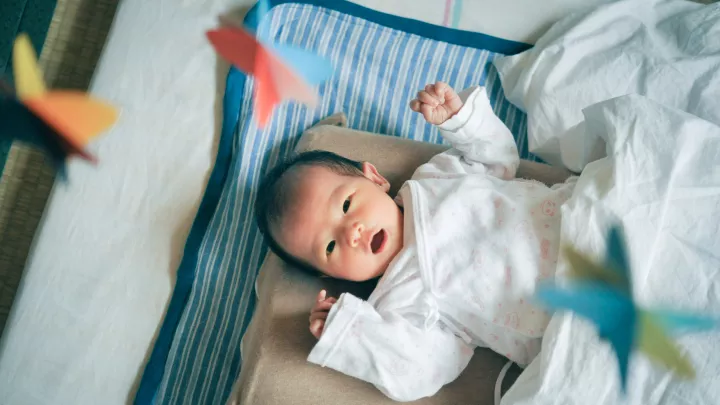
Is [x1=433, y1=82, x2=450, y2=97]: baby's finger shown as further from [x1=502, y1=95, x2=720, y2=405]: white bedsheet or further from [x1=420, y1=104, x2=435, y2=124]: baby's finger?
[x1=502, y1=95, x2=720, y2=405]: white bedsheet

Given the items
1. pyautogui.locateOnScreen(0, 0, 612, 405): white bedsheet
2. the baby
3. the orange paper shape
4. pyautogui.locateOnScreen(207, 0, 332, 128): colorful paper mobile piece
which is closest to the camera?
the orange paper shape

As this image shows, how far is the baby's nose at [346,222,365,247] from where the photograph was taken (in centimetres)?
88

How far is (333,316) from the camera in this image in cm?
87

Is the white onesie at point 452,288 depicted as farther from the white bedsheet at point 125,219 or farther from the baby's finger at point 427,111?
the white bedsheet at point 125,219

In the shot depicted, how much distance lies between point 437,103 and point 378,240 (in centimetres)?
26

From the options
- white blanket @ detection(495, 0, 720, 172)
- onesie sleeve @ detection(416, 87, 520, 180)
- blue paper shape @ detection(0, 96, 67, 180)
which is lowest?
blue paper shape @ detection(0, 96, 67, 180)

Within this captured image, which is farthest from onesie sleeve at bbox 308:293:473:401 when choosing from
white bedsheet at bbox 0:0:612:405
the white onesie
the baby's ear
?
white bedsheet at bbox 0:0:612:405

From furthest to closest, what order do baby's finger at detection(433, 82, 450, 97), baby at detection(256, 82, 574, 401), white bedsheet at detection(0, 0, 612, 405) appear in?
white bedsheet at detection(0, 0, 612, 405) < baby's finger at detection(433, 82, 450, 97) < baby at detection(256, 82, 574, 401)

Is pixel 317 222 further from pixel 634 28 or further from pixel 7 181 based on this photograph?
pixel 7 181

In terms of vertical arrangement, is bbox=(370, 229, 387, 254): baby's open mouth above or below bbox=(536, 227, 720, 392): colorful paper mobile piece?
below

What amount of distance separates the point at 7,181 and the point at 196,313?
641 millimetres

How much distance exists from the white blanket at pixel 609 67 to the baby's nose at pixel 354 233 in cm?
44

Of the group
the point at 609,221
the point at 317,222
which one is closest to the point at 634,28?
the point at 609,221

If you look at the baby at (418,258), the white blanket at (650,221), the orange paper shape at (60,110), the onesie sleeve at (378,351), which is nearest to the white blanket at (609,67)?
the white blanket at (650,221)
